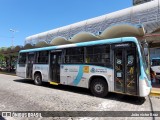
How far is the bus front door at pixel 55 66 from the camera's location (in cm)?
1070

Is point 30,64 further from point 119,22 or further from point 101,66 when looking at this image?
point 119,22

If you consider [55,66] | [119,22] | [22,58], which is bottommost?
[55,66]

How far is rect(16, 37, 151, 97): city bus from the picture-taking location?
23.9ft

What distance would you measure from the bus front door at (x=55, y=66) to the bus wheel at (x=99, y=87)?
2812 millimetres

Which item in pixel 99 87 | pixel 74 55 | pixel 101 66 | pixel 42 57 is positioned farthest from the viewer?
pixel 42 57

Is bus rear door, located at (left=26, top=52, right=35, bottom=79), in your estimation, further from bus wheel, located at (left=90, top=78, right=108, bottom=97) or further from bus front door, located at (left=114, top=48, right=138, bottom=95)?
bus front door, located at (left=114, top=48, right=138, bottom=95)

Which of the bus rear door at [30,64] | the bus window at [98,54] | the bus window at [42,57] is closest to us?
the bus window at [98,54]

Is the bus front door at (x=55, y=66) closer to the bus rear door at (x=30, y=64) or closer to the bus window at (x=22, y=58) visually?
the bus rear door at (x=30, y=64)

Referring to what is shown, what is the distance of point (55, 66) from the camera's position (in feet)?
35.8

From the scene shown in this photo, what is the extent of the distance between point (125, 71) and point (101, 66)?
126 centimetres

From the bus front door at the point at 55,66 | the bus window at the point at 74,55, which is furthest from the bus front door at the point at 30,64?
A: the bus window at the point at 74,55

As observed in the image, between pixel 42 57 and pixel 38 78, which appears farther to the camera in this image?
pixel 38 78

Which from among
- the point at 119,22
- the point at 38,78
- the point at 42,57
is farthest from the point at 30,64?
the point at 119,22

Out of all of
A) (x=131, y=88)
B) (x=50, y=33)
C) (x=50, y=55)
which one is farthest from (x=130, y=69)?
(x=50, y=33)
